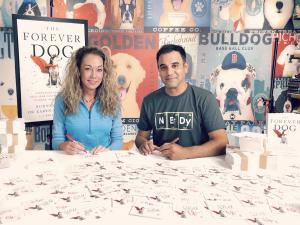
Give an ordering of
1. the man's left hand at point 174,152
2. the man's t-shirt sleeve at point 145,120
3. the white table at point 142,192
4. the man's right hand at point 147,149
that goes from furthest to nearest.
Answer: the man's t-shirt sleeve at point 145,120
the man's right hand at point 147,149
the man's left hand at point 174,152
the white table at point 142,192

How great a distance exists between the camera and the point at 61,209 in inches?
35.1

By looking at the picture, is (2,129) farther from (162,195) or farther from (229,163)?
(229,163)

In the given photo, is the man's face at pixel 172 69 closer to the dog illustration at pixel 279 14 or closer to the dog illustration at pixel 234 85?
the dog illustration at pixel 234 85

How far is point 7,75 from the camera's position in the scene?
9.52 ft

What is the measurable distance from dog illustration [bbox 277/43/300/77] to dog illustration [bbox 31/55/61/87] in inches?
85.2

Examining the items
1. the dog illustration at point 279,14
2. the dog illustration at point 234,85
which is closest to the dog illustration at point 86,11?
the dog illustration at point 234,85

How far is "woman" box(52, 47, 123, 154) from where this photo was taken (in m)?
1.84

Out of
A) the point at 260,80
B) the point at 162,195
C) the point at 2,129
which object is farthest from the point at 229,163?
the point at 260,80

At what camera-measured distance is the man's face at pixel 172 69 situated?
1850 millimetres

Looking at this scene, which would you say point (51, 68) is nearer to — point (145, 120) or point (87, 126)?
point (87, 126)

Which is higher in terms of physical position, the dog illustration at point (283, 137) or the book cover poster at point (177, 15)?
the book cover poster at point (177, 15)

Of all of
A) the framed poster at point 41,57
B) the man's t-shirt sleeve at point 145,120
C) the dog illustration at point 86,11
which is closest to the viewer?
the man's t-shirt sleeve at point 145,120

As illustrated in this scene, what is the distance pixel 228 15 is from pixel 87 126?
6.34ft

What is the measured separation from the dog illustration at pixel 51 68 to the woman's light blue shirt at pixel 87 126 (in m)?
0.71
